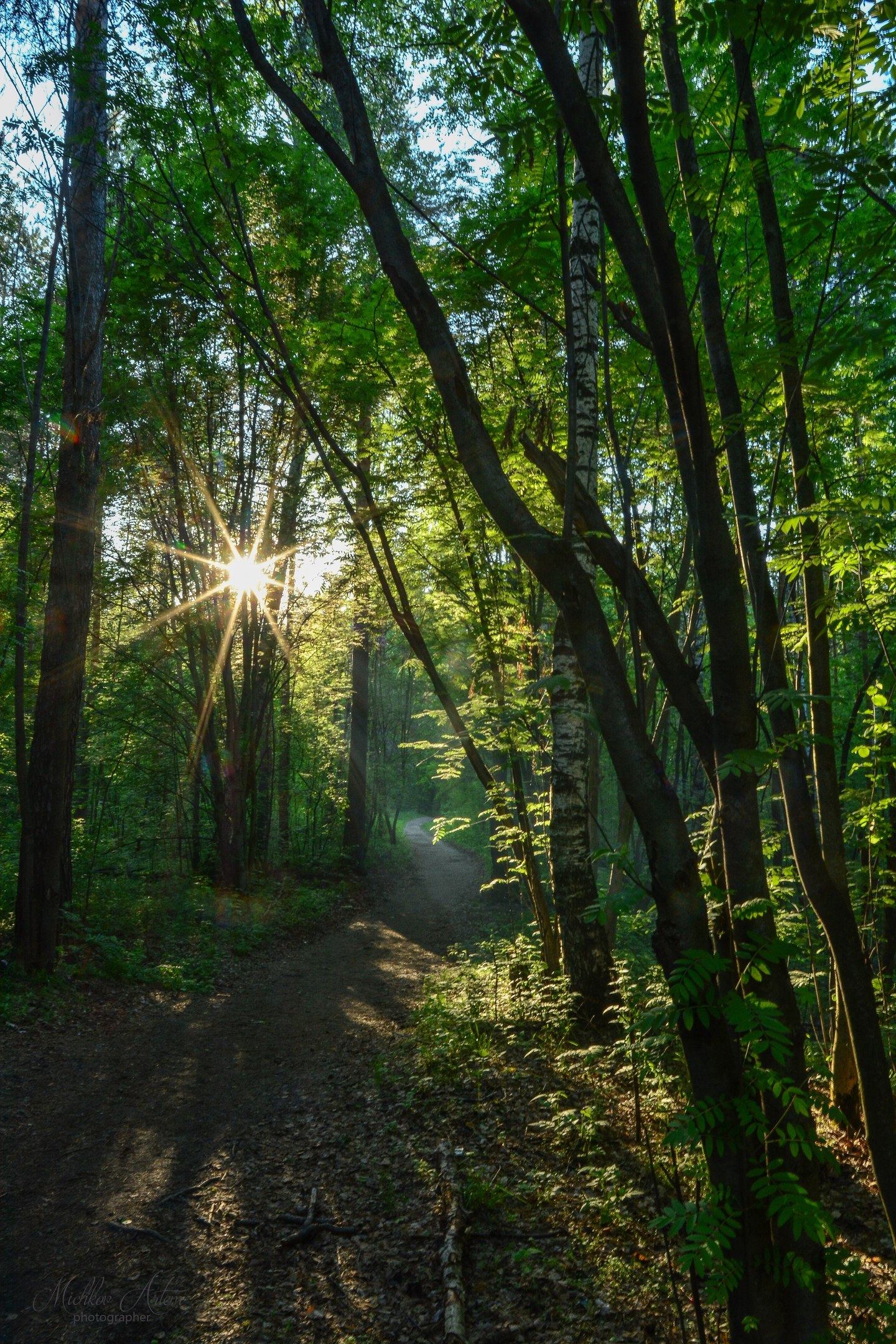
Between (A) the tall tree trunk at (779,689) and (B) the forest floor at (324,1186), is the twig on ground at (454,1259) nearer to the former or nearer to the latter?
(B) the forest floor at (324,1186)

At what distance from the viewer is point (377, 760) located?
31359 millimetres

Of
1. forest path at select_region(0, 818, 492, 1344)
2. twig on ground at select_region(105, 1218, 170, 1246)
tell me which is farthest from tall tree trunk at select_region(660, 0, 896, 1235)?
twig on ground at select_region(105, 1218, 170, 1246)

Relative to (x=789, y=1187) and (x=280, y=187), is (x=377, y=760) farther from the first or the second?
(x=789, y=1187)

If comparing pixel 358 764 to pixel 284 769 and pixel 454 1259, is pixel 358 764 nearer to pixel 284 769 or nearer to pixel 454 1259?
pixel 284 769

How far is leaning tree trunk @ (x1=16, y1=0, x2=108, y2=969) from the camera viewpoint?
846cm

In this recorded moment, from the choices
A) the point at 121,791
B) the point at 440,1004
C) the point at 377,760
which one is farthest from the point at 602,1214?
the point at 377,760

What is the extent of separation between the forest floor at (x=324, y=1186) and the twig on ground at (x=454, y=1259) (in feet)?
0.21

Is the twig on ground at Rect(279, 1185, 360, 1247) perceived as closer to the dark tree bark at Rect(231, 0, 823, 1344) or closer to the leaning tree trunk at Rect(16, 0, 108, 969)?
the dark tree bark at Rect(231, 0, 823, 1344)

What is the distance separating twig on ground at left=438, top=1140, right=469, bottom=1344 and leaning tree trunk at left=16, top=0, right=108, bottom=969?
6.02 metres

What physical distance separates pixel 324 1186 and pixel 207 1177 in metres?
0.79

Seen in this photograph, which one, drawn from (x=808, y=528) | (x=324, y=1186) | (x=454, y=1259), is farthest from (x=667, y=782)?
(x=324, y=1186)

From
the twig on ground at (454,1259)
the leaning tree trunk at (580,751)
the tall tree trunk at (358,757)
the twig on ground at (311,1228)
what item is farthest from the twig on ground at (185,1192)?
the tall tree trunk at (358,757)

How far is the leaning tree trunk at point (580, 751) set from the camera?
647 cm

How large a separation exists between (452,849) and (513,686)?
1261 inches
